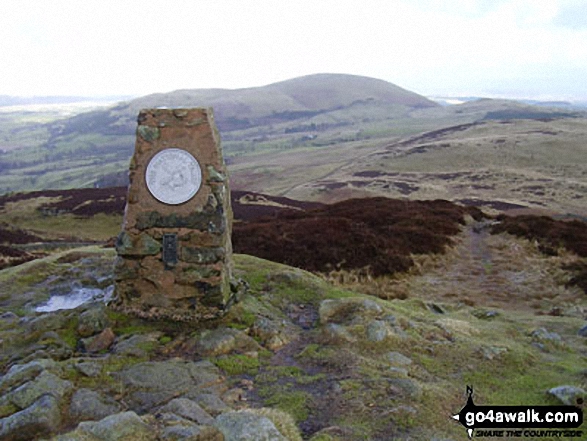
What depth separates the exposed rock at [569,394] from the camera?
306 inches

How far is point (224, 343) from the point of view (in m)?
9.68

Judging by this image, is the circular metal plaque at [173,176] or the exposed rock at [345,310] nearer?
the circular metal plaque at [173,176]

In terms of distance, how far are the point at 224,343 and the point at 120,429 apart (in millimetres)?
3817

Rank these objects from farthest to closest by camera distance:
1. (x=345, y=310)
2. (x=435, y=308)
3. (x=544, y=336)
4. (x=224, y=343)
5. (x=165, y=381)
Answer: (x=435, y=308) → (x=544, y=336) → (x=345, y=310) → (x=224, y=343) → (x=165, y=381)

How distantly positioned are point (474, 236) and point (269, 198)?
33235mm

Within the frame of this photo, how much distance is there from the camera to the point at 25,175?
650 ft

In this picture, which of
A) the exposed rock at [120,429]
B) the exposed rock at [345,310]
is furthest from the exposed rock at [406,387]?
the exposed rock at [120,429]

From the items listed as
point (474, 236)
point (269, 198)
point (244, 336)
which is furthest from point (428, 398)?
point (269, 198)

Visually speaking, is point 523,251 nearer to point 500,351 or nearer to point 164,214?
point 500,351

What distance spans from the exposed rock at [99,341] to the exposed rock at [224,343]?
197 cm

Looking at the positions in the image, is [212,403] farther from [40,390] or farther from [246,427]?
[40,390]

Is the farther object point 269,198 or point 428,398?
point 269,198

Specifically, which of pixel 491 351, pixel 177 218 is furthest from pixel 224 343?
pixel 491 351

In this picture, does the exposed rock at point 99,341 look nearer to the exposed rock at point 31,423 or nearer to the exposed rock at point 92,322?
the exposed rock at point 92,322
